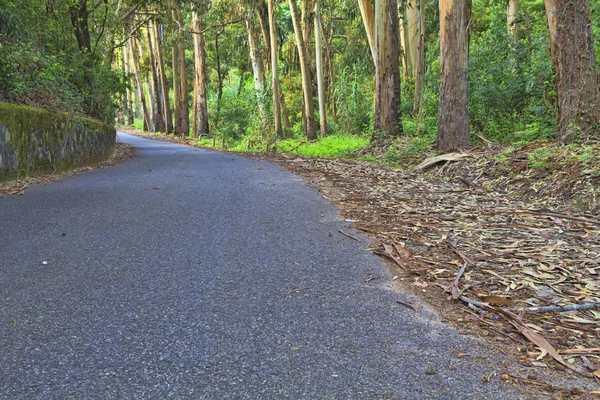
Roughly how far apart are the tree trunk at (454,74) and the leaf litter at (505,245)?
6.34ft

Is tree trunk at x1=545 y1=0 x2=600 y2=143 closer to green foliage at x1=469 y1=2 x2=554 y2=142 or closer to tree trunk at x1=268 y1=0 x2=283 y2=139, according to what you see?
green foliage at x1=469 y1=2 x2=554 y2=142

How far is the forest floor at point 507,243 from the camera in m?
2.52

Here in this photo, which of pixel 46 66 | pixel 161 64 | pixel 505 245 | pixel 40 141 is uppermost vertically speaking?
pixel 161 64

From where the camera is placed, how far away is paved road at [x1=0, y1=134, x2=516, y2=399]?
2064mm

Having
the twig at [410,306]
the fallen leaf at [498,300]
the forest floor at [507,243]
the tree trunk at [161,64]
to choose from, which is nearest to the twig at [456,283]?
the forest floor at [507,243]

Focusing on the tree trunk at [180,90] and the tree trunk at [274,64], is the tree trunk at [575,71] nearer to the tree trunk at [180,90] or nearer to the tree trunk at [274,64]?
the tree trunk at [274,64]

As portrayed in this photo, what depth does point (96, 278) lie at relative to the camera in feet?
10.9

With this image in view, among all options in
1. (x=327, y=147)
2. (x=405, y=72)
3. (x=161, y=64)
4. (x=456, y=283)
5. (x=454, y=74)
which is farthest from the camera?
(x=161, y=64)

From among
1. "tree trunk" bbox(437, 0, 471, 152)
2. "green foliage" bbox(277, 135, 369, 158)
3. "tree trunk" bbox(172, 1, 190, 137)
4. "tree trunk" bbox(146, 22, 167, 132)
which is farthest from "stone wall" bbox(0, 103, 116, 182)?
"tree trunk" bbox(146, 22, 167, 132)

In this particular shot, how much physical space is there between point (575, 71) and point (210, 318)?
7.23 meters

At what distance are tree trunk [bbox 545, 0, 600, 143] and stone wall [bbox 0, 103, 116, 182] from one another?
848 centimetres

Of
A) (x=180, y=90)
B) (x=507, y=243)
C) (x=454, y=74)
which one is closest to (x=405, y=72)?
(x=454, y=74)

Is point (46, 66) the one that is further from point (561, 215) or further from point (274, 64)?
point (274, 64)

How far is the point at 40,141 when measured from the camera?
8.49m
